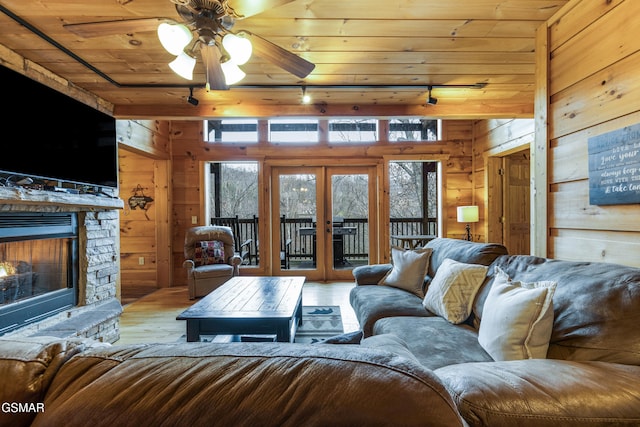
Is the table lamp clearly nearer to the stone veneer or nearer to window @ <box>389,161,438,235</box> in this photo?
window @ <box>389,161,438,235</box>

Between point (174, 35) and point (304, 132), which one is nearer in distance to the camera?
point (174, 35)

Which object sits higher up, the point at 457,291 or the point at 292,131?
the point at 292,131

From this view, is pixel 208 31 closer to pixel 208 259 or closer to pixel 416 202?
pixel 208 259

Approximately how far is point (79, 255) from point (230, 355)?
309cm

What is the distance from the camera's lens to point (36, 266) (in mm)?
2445

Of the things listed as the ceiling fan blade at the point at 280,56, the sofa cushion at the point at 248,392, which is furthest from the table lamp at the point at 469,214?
the sofa cushion at the point at 248,392

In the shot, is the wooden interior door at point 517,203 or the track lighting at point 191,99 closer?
the track lighting at point 191,99

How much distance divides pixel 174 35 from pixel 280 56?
60 cm

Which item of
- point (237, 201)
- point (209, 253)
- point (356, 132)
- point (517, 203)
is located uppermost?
point (356, 132)

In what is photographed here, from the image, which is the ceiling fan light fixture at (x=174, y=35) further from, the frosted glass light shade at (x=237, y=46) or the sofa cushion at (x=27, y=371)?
the sofa cushion at (x=27, y=371)

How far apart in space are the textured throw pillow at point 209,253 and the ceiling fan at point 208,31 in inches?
122

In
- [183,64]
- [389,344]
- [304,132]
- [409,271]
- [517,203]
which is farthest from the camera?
Answer: [304,132]

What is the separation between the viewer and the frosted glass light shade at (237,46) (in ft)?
5.34

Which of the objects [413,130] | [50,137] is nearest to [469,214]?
[413,130]
